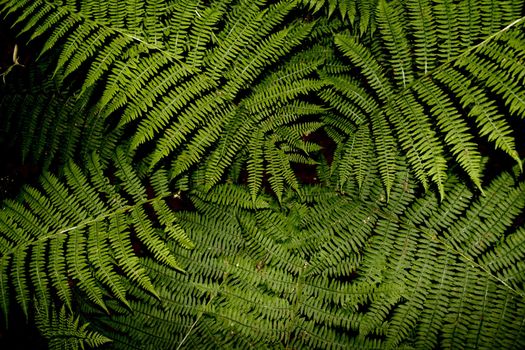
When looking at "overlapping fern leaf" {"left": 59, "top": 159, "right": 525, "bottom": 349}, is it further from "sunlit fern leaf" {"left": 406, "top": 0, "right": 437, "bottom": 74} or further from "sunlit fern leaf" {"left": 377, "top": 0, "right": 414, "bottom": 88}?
"sunlit fern leaf" {"left": 406, "top": 0, "right": 437, "bottom": 74}

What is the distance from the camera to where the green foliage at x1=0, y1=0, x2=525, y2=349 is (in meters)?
2.26

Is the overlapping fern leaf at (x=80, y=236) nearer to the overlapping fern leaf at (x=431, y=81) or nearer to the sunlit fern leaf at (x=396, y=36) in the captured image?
the overlapping fern leaf at (x=431, y=81)

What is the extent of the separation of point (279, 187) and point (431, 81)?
3.75ft

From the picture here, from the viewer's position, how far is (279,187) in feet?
8.21

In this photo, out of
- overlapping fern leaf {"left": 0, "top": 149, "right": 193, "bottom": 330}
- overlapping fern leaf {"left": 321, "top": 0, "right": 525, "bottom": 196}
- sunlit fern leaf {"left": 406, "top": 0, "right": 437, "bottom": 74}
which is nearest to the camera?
Answer: overlapping fern leaf {"left": 321, "top": 0, "right": 525, "bottom": 196}

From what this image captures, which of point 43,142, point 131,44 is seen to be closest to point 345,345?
point 131,44

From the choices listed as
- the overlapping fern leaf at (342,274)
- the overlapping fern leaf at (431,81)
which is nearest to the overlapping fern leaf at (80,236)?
the overlapping fern leaf at (342,274)

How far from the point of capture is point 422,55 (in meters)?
2.29

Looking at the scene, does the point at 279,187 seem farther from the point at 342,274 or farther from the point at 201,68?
the point at 201,68

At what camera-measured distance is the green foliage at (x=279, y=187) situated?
226 centimetres

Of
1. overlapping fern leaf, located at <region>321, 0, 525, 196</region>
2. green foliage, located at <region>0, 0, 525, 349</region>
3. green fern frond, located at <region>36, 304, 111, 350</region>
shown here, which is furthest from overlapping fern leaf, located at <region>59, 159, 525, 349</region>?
overlapping fern leaf, located at <region>321, 0, 525, 196</region>

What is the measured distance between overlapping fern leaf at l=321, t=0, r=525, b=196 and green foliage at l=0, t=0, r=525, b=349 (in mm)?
13

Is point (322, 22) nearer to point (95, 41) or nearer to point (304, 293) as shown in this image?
point (95, 41)

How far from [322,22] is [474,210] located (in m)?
1.65
